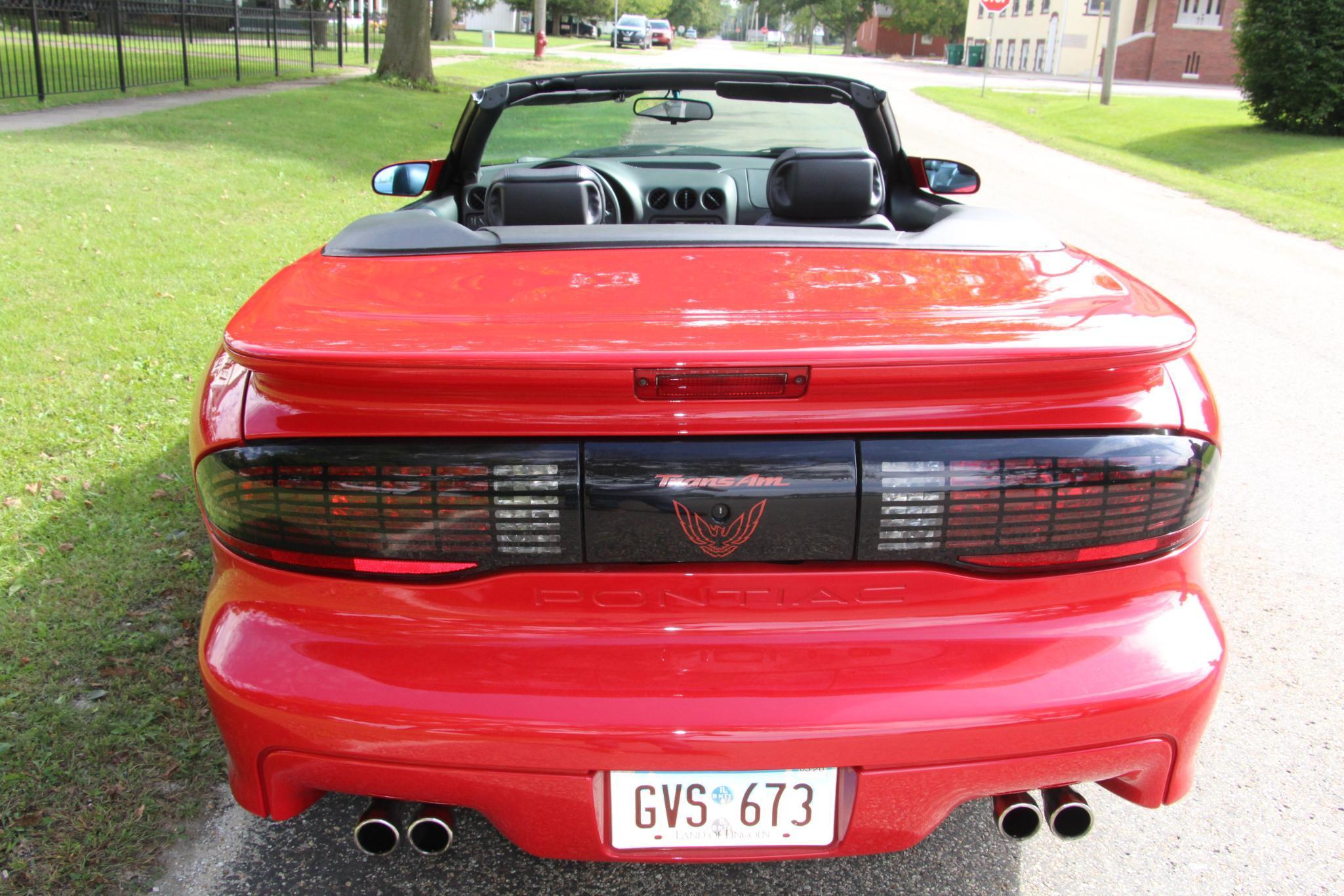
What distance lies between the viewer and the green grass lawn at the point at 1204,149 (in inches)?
497

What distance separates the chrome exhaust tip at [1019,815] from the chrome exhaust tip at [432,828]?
941 mm

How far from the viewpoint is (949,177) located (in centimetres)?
339

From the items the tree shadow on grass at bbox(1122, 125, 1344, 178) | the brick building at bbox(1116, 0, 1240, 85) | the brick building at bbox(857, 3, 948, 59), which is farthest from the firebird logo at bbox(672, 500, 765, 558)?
the brick building at bbox(857, 3, 948, 59)

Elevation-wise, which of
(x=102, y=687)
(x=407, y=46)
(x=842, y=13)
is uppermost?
(x=842, y=13)

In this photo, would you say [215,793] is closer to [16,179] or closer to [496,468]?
[496,468]

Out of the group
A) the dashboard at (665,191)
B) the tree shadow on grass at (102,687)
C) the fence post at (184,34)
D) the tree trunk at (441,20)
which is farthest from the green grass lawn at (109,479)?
the tree trunk at (441,20)

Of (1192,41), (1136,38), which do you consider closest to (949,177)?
(1192,41)

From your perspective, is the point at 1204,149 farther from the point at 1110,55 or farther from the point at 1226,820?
the point at 1226,820

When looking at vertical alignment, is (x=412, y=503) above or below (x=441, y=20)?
below

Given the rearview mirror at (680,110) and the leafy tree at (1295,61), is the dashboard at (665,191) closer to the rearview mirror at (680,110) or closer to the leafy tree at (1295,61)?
the rearview mirror at (680,110)

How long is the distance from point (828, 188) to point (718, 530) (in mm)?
1559

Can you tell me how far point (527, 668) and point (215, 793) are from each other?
121 cm

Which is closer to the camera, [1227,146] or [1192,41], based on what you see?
[1227,146]

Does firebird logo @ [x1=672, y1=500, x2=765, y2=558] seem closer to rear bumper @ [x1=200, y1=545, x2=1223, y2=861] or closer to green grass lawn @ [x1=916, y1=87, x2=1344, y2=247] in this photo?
rear bumper @ [x1=200, y1=545, x2=1223, y2=861]
